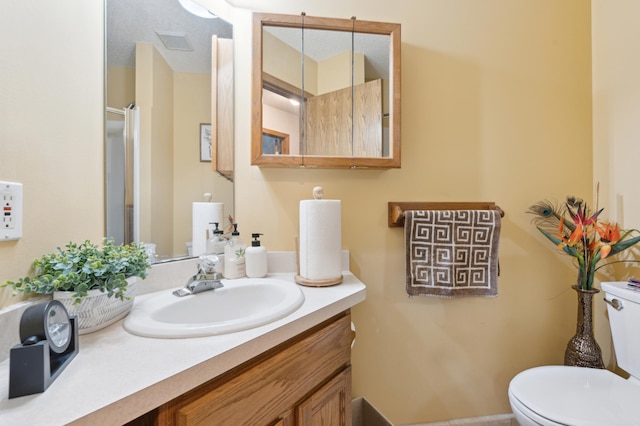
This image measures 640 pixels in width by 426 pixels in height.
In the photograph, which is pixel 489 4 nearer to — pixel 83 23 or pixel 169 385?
pixel 83 23

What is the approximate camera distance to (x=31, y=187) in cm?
66

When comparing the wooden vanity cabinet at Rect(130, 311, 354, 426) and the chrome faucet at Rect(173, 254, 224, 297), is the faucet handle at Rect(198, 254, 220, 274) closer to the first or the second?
the chrome faucet at Rect(173, 254, 224, 297)

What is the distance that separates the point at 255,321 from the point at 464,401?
132cm

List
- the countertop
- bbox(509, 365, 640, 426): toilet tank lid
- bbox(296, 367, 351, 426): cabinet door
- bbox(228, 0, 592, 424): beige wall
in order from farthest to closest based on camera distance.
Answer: bbox(228, 0, 592, 424): beige wall < bbox(509, 365, 640, 426): toilet tank lid < bbox(296, 367, 351, 426): cabinet door < the countertop

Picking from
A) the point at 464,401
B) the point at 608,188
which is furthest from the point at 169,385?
the point at 608,188

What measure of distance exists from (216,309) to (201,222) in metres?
0.37

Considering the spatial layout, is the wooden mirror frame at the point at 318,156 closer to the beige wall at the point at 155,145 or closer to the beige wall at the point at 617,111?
the beige wall at the point at 155,145

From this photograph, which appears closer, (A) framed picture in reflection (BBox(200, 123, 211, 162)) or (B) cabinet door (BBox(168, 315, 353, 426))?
(B) cabinet door (BBox(168, 315, 353, 426))

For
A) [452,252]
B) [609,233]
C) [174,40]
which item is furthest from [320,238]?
[609,233]

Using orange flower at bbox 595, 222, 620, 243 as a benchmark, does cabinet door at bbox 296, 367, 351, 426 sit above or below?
below

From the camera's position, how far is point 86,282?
0.62 m

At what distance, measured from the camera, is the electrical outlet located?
0.59m

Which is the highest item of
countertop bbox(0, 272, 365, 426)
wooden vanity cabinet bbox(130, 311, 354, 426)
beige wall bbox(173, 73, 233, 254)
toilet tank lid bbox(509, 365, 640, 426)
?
beige wall bbox(173, 73, 233, 254)

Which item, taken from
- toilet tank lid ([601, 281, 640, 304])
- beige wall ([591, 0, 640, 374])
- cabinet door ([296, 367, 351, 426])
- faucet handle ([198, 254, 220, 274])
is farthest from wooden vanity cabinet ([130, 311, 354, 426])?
beige wall ([591, 0, 640, 374])
